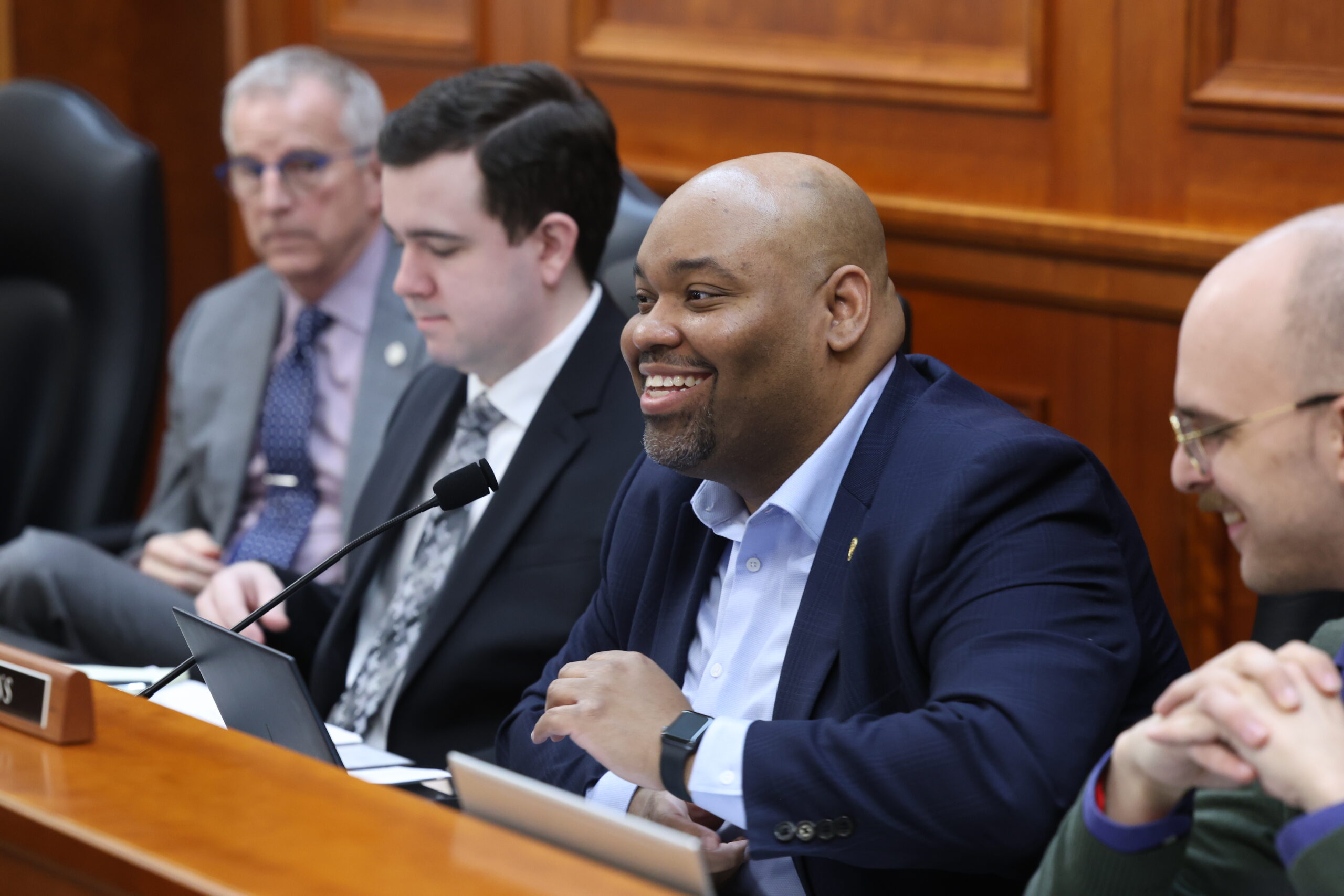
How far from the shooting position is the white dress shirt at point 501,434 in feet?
7.02

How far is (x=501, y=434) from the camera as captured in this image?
216 centimetres

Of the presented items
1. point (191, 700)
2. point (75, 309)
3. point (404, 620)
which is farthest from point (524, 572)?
point (75, 309)

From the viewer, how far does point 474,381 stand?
2.24 metres

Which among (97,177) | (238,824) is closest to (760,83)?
(97,177)

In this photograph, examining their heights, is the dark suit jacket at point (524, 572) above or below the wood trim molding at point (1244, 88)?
below

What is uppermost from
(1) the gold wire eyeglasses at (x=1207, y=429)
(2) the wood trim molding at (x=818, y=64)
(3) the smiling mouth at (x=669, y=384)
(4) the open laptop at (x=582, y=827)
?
(2) the wood trim molding at (x=818, y=64)

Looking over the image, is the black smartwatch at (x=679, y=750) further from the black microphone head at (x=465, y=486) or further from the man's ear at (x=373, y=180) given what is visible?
the man's ear at (x=373, y=180)

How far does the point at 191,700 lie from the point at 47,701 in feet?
1.97

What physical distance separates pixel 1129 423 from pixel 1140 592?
990 millimetres

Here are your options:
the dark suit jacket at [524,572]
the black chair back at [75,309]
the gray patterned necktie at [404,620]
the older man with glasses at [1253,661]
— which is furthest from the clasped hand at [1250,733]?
the black chair back at [75,309]

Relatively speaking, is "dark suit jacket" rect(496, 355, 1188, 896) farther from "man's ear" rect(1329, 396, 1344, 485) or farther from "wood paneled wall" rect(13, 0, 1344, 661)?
"wood paneled wall" rect(13, 0, 1344, 661)

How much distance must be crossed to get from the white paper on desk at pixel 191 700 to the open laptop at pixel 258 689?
0.31 metres

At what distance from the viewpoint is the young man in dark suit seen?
196 cm

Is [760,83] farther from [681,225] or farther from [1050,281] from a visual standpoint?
[681,225]
